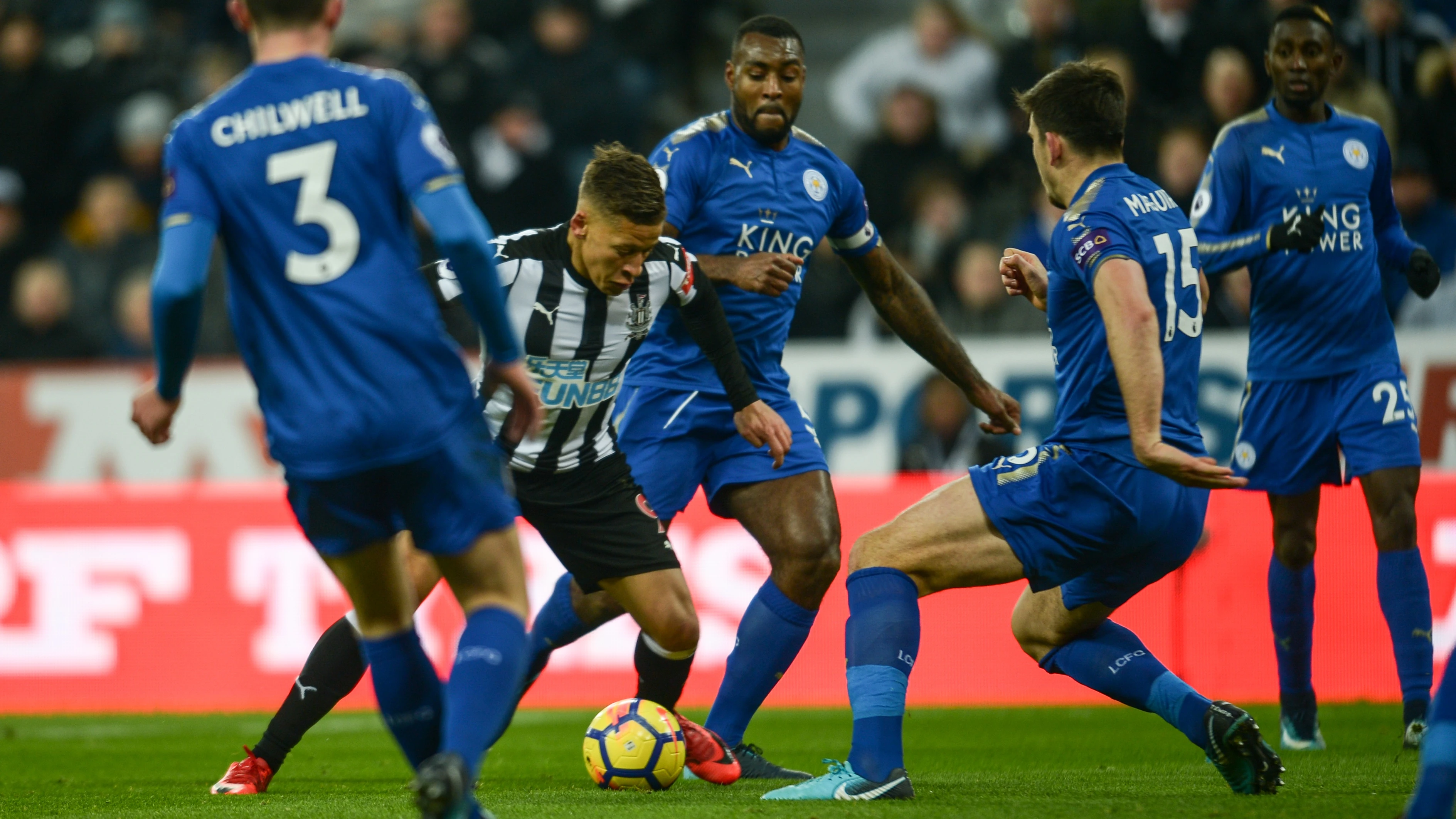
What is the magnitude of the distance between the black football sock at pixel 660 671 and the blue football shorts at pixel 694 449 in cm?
48

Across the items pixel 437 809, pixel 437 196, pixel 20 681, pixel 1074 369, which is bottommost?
pixel 20 681

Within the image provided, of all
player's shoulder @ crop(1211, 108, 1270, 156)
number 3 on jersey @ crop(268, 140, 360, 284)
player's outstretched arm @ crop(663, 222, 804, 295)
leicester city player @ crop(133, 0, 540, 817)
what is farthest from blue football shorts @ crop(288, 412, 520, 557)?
player's shoulder @ crop(1211, 108, 1270, 156)

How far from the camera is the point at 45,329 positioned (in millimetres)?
11742

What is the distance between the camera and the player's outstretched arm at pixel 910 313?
231 inches

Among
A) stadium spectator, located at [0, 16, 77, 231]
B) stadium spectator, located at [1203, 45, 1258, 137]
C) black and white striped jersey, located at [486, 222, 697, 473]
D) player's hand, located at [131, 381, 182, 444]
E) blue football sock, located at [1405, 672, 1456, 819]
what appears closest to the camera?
blue football sock, located at [1405, 672, 1456, 819]

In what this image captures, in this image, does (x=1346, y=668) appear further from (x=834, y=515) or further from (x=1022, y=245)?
(x=834, y=515)

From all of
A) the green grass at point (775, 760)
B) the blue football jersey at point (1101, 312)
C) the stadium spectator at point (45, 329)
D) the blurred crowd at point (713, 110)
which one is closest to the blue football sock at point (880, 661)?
the green grass at point (775, 760)

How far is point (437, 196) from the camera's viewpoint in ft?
11.3

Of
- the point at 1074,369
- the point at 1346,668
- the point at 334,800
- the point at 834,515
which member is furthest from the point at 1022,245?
the point at 334,800

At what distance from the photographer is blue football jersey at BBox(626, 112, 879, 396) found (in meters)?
5.77

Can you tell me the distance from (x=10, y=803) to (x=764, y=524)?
2565mm

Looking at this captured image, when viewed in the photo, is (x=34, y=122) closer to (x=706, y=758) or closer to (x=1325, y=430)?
(x=706, y=758)

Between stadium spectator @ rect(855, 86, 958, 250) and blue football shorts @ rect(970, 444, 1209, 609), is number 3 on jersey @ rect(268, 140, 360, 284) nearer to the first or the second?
blue football shorts @ rect(970, 444, 1209, 609)

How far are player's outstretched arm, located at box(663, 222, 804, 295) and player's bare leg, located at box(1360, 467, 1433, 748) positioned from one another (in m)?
2.39
